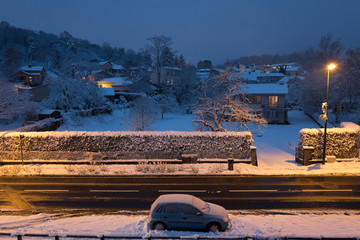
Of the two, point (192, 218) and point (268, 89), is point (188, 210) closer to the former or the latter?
point (192, 218)

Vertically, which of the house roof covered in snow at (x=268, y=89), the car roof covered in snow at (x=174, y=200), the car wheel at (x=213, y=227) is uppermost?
the house roof covered in snow at (x=268, y=89)

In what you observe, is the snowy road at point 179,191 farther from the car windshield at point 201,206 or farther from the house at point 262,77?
the house at point 262,77

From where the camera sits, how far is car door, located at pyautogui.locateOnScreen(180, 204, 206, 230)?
35.5ft

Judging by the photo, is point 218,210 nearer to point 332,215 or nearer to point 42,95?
point 332,215

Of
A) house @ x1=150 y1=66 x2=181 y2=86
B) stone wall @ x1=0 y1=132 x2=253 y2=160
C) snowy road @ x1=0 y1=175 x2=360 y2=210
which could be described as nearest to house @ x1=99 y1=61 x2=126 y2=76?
house @ x1=150 y1=66 x2=181 y2=86

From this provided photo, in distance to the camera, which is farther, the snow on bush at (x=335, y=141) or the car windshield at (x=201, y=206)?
the snow on bush at (x=335, y=141)

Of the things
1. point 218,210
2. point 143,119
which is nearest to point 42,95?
point 143,119

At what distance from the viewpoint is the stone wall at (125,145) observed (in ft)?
76.5

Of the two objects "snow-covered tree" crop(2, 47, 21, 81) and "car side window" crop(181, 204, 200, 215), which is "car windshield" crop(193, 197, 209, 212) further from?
"snow-covered tree" crop(2, 47, 21, 81)

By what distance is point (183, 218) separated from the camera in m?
10.8

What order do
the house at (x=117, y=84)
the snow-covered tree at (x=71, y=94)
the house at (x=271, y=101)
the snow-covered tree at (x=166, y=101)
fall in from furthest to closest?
the house at (x=117, y=84), the snow-covered tree at (x=166, y=101), the house at (x=271, y=101), the snow-covered tree at (x=71, y=94)

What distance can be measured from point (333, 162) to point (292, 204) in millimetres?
10719

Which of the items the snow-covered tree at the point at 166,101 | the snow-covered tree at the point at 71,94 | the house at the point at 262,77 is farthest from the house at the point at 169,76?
the snow-covered tree at the point at 71,94

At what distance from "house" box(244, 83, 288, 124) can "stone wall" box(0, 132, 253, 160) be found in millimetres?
27047
